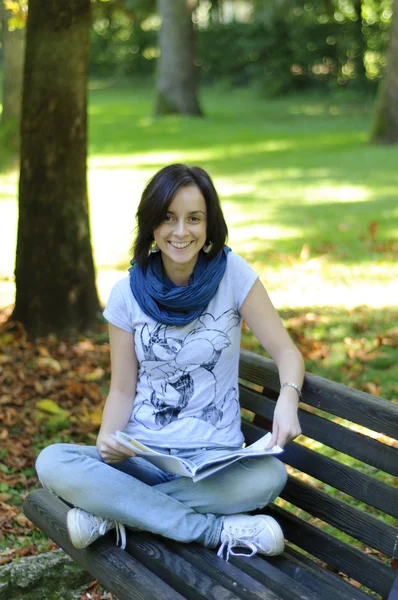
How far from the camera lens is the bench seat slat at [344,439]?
287 cm

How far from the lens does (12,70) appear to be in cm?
1441

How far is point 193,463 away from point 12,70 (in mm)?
12487

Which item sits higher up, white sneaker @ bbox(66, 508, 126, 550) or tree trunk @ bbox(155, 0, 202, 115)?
tree trunk @ bbox(155, 0, 202, 115)

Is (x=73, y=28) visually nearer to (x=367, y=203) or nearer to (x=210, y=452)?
(x=210, y=452)

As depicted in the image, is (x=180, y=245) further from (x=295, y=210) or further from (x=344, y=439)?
(x=295, y=210)

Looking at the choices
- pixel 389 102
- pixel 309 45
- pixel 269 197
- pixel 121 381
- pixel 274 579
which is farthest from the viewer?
pixel 309 45

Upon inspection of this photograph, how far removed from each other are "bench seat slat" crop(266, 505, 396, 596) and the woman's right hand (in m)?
0.63

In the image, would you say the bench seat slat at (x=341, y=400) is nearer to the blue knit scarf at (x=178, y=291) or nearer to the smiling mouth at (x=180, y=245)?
the blue knit scarf at (x=178, y=291)

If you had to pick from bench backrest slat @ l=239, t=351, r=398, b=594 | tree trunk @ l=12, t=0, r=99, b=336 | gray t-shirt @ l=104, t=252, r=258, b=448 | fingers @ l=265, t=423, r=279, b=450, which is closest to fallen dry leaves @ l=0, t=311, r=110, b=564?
tree trunk @ l=12, t=0, r=99, b=336

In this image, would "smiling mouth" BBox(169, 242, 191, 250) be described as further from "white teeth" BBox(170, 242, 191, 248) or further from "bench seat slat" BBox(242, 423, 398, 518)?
"bench seat slat" BBox(242, 423, 398, 518)

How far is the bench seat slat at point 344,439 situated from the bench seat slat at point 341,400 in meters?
0.05

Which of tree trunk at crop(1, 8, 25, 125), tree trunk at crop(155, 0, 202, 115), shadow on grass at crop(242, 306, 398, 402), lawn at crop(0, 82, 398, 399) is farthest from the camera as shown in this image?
tree trunk at crop(155, 0, 202, 115)

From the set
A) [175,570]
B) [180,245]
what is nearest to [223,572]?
[175,570]

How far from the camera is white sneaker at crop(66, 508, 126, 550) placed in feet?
9.73
